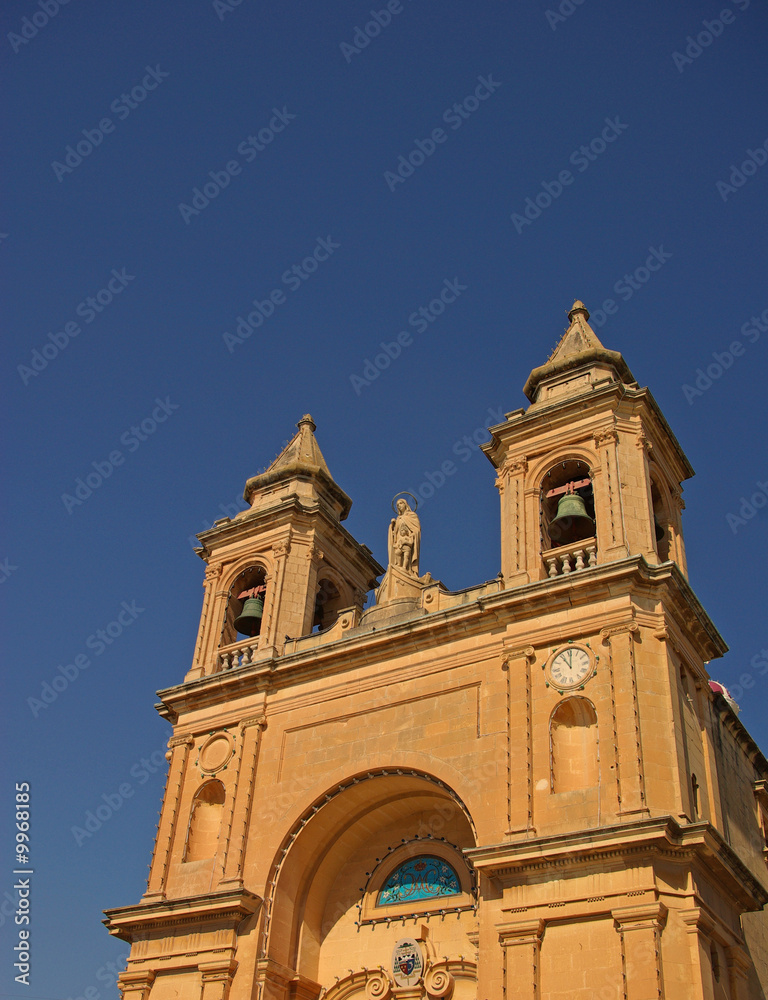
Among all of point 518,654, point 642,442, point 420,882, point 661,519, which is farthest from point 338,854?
point 642,442

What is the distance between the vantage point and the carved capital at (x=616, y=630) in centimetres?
Result: 1680

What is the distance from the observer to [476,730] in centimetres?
1772

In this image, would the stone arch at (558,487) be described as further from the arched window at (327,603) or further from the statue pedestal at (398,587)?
the arched window at (327,603)

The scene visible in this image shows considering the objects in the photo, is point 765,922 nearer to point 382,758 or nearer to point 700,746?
point 700,746

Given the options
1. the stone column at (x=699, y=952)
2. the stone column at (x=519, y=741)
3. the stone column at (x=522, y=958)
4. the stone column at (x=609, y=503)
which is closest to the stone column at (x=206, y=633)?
the stone column at (x=519, y=741)

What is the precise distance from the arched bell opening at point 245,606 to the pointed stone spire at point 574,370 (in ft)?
24.7

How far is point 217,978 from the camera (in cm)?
1758

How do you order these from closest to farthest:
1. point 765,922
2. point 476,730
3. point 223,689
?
point 476,730 → point 765,922 → point 223,689

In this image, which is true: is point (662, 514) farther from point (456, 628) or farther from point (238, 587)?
point (238, 587)

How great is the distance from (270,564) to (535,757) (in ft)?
29.3

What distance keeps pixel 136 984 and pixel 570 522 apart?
11721 millimetres

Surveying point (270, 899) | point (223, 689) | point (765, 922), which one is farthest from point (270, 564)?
point (765, 922)

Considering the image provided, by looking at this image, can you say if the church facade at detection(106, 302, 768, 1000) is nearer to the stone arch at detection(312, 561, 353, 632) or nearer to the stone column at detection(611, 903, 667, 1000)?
the stone column at detection(611, 903, 667, 1000)

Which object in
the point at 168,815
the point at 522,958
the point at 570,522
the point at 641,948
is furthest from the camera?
the point at 168,815
